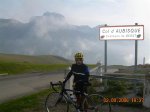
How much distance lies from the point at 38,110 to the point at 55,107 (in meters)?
1.07

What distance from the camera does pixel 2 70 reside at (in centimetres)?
4462

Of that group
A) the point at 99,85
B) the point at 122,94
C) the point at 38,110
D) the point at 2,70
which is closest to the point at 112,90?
the point at 122,94

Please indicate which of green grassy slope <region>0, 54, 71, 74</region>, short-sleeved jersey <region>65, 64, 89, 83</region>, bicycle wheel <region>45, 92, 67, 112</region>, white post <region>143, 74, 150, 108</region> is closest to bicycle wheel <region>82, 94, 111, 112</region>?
short-sleeved jersey <region>65, 64, 89, 83</region>

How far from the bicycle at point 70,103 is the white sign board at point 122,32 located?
21.7 feet

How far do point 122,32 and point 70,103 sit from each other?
8029 millimetres

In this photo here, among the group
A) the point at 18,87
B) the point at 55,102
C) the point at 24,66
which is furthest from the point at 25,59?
the point at 55,102

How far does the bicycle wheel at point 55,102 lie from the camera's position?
11398 mm

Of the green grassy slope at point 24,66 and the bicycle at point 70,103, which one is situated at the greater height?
the bicycle at point 70,103

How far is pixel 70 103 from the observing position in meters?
11.1

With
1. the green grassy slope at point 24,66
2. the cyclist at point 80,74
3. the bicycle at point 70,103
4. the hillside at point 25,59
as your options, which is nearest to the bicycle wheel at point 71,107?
the bicycle at point 70,103

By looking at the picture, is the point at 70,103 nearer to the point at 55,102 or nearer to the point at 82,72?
the point at 55,102

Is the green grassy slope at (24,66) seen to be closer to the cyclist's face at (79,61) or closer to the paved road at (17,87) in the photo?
the paved road at (17,87)

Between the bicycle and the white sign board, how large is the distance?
6.62 m

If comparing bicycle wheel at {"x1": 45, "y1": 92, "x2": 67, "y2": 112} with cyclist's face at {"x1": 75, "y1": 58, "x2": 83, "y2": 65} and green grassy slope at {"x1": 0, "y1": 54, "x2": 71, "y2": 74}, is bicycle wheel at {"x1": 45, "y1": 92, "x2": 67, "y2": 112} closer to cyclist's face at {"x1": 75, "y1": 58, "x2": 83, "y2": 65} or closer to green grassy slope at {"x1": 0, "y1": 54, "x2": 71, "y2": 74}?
cyclist's face at {"x1": 75, "y1": 58, "x2": 83, "y2": 65}
